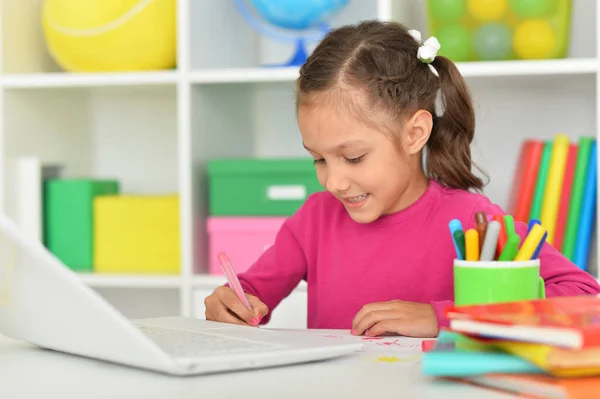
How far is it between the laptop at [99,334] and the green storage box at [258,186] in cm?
108

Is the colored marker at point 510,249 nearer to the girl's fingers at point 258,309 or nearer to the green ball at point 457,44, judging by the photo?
the girl's fingers at point 258,309

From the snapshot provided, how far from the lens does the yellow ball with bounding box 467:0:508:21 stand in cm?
188

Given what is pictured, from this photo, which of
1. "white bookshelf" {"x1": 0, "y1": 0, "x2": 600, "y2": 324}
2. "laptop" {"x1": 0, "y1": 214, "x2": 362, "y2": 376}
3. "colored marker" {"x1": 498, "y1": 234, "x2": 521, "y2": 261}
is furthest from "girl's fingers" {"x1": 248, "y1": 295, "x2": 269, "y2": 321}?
"white bookshelf" {"x1": 0, "y1": 0, "x2": 600, "y2": 324}

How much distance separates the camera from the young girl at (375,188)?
1241 mm

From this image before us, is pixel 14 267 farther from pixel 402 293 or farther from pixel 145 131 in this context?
pixel 145 131

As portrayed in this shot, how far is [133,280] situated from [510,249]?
1.23 m

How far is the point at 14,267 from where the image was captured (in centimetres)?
76

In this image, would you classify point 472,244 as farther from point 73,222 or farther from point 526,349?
point 73,222

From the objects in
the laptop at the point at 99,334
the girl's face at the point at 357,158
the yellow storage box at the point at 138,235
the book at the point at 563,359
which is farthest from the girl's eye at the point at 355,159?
the yellow storage box at the point at 138,235

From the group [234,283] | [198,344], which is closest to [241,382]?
[198,344]

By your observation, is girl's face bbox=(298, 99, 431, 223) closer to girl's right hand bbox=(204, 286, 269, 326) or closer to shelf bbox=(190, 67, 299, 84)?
girl's right hand bbox=(204, 286, 269, 326)

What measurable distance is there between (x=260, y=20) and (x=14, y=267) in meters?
1.44

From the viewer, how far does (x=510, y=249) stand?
0.92 metres

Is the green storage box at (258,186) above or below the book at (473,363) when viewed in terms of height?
above
